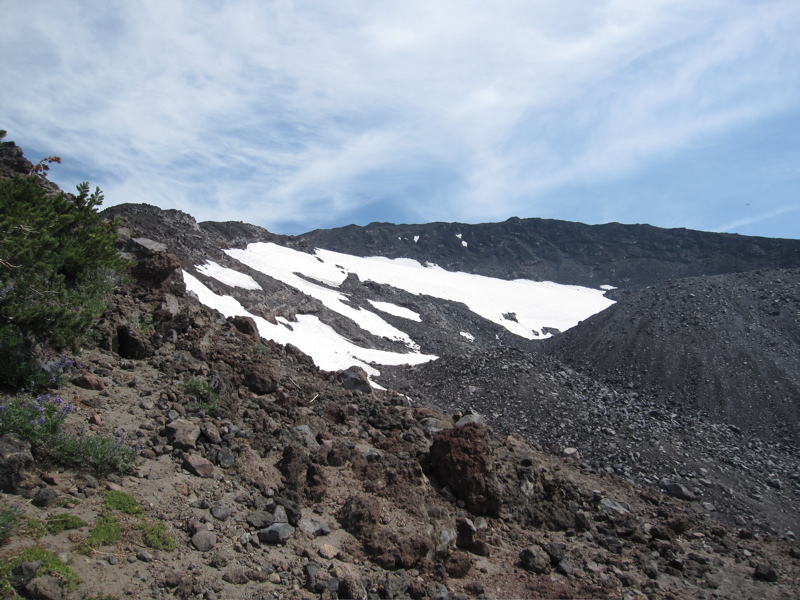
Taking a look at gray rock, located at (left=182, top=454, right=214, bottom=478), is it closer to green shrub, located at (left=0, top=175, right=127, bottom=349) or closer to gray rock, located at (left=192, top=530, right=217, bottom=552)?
gray rock, located at (left=192, top=530, right=217, bottom=552)

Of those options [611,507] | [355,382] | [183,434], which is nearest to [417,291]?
[355,382]

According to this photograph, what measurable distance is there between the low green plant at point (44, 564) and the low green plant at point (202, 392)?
317 cm

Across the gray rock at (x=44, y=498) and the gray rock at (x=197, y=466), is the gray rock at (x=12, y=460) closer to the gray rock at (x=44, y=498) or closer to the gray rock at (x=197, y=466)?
the gray rock at (x=44, y=498)

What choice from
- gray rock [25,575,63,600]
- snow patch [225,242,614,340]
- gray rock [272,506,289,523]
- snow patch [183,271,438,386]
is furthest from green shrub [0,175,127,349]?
snow patch [225,242,614,340]

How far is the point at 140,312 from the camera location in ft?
27.2

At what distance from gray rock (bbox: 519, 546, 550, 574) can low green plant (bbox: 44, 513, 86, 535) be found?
4769mm

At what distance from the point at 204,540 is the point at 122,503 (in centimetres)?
80

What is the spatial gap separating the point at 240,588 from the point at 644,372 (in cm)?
2428

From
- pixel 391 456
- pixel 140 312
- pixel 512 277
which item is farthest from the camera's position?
pixel 512 277

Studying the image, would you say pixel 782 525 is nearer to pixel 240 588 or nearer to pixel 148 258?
pixel 240 588

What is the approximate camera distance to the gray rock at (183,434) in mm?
5547

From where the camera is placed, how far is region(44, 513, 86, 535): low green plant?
3.78 metres

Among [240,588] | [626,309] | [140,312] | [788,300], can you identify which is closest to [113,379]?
[140,312]

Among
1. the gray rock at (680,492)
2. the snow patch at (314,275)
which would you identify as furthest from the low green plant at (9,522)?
the snow patch at (314,275)
